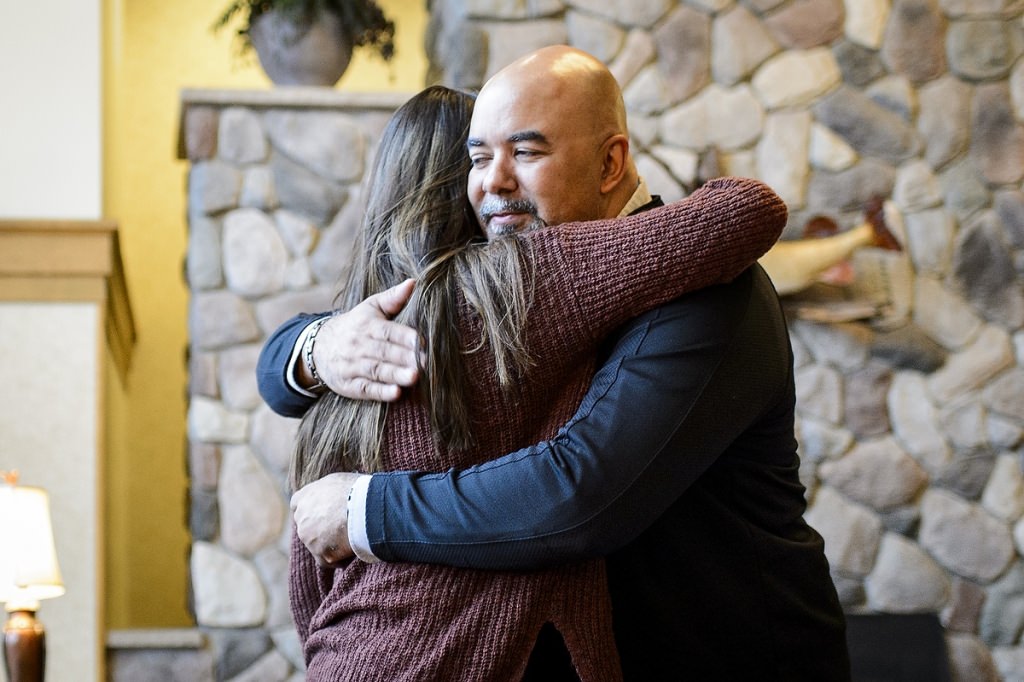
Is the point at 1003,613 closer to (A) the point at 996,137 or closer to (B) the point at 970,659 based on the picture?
(B) the point at 970,659

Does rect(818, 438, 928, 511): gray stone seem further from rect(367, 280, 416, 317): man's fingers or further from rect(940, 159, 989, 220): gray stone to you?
rect(367, 280, 416, 317): man's fingers

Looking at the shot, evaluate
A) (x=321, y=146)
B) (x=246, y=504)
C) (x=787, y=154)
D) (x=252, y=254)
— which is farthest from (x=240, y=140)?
(x=787, y=154)

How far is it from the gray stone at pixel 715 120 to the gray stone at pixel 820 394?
0.79 meters

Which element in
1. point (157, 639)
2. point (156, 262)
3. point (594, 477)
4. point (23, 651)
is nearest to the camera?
point (594, 477)

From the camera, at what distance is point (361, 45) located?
3939 mm

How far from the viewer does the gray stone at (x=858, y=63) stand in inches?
153

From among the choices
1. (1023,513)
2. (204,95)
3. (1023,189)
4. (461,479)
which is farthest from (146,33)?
(461,479)

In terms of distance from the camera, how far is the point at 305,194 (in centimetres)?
371

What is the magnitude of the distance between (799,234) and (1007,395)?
0.83 metres

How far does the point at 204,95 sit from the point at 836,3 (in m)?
2.08

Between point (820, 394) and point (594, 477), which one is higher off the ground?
point (594, 477)

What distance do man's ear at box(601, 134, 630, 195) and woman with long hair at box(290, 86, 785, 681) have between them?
0.26 metres

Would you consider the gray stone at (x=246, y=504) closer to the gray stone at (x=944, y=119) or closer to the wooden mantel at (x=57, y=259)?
the wooden mantel at (x=57, y=259)

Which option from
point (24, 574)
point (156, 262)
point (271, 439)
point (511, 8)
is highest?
point (511, 8)
